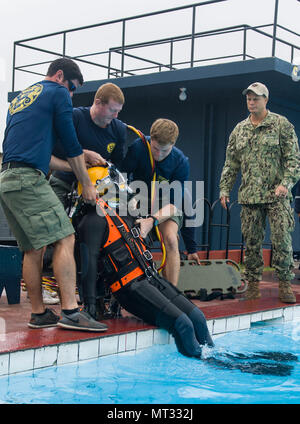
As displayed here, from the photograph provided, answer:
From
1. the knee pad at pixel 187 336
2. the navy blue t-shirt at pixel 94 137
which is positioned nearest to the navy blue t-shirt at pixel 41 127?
the navy blue t-shirt at pixel 94 137

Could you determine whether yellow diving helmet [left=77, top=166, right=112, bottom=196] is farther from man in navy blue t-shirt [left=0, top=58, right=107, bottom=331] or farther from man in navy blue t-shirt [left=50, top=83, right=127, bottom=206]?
man in navy blue t-shirt [left=0, top=58, right=107, bottom=331]

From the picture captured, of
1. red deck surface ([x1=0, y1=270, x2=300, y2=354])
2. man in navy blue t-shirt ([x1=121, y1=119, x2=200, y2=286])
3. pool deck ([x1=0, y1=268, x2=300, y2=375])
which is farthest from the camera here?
man in navy blue t-shirt ([x1=121, y1=119, x2=200, y2=286])

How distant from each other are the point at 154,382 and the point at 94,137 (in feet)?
5.88

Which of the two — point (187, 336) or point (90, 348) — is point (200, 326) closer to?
point (187, 336)

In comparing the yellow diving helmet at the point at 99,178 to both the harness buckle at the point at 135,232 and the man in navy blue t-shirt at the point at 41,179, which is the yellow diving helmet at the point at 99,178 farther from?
the harness buckle at the point at 135,232

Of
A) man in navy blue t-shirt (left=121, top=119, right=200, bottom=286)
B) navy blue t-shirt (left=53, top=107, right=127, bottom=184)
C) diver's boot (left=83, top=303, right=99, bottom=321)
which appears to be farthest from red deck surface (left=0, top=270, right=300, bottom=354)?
navy blue t-shirt (left=53, top=107, right=127, bottom=184)

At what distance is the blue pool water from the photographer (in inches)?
114

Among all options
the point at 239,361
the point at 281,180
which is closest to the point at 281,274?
the point at 281,180

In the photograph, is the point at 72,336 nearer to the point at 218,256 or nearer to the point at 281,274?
the point at 281,274

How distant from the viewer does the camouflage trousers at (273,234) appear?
17.6 feet

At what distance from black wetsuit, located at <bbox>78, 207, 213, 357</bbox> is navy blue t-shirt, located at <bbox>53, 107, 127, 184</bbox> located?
1.57 ft

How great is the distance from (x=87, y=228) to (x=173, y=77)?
272 inches

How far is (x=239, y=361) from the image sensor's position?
372cm
